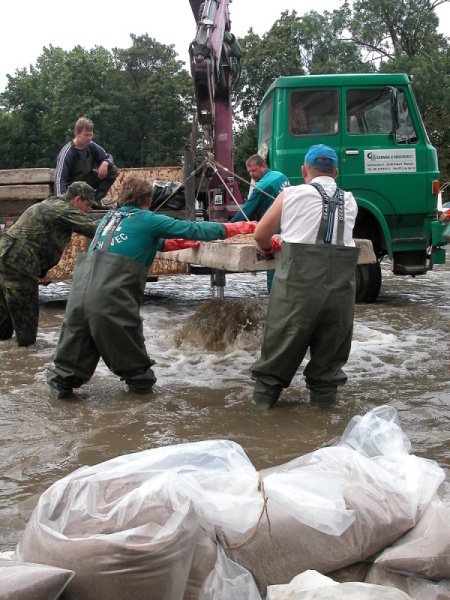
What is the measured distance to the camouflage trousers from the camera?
259 inches

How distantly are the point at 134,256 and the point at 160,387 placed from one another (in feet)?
3.88

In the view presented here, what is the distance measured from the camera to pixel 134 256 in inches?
185

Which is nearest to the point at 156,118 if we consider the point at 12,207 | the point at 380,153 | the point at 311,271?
the point at 12,207

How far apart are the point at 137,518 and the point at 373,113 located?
25.1ft

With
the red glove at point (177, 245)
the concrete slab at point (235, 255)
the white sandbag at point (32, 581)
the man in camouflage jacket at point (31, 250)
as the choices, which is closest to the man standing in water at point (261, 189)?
the concrete slab at point (235, 255)

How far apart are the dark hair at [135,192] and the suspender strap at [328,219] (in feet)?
3.79

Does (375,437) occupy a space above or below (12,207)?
below

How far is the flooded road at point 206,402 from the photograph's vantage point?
12.8 ft

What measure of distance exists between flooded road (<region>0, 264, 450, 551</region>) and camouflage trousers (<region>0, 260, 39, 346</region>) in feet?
0.62

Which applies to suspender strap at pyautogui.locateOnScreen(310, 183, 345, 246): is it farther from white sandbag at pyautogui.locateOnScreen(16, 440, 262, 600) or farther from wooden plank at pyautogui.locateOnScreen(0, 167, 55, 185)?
wooden plank at pyautogui.locateOnScreen(0, 167, 55, 185)

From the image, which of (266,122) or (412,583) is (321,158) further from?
(266,122)

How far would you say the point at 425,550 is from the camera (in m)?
2.30

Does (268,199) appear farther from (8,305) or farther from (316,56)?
(316,56)

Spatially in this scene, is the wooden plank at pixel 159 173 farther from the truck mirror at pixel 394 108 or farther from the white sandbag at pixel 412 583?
the white sandbag at pixel 412 583
